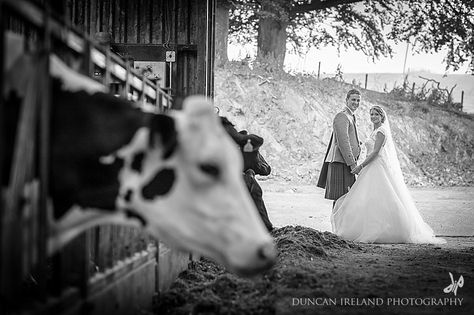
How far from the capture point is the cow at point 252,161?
591 centimetres

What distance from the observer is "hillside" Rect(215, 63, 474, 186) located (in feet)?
62.4

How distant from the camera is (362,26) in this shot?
2194 cm

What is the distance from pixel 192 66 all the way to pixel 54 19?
5.91 m

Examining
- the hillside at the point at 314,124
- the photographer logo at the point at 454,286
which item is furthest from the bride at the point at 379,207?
the hillside at the point at 314,124

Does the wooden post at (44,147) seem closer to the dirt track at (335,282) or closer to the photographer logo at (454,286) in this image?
the dirt track at (335,282)

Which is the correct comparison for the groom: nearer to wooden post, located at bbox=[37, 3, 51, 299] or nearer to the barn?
the barn

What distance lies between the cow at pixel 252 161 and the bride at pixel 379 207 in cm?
224

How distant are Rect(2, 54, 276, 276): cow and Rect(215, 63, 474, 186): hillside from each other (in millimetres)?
14908

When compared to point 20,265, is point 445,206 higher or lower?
lower

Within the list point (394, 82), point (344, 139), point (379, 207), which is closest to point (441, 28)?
point (394, 82)

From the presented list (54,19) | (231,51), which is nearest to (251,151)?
(54,19)

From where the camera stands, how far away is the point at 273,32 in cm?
2100

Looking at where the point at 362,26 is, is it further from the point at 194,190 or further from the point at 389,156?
the point at 194,190

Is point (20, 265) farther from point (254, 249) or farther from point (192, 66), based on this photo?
point (192, 66)
